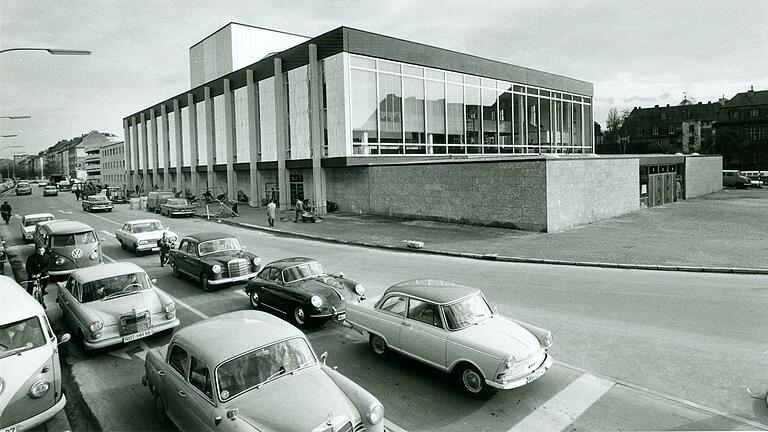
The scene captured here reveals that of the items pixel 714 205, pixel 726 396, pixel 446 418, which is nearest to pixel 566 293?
pixel 726 396

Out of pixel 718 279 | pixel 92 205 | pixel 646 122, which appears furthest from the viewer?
pixel 646 122

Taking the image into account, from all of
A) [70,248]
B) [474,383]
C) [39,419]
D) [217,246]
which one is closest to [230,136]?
[70,248]

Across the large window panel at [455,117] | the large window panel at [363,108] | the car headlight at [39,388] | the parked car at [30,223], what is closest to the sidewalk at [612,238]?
the large window panel at [363,108]

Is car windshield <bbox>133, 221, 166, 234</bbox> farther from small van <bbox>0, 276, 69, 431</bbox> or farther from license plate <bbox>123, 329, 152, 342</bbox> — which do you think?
small van <bbox>0, 276, 69, 431</bbox>

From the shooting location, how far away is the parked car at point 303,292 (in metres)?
9.54

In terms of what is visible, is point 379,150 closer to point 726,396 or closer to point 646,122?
point 726,396

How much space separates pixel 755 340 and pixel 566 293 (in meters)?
4.00

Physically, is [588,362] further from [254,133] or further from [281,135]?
[254,133]

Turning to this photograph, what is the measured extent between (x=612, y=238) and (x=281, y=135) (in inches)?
999

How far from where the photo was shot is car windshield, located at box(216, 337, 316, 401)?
530 centimetres

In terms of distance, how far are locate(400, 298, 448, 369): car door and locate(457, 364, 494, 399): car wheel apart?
1.08 ft

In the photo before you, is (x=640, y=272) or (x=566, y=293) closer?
(x=566, y=293)

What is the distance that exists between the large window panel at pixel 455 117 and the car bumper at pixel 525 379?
103ft

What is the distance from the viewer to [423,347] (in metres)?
7.30
